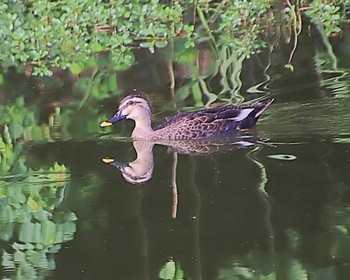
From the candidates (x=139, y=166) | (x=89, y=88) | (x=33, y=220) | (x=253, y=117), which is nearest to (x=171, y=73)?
(x=89, y=88)

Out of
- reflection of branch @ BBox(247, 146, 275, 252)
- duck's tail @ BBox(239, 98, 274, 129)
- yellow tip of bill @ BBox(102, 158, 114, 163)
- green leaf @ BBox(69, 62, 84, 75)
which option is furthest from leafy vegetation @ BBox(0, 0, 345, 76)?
reflection of branch @ BBox(247, 146, 275, 252)

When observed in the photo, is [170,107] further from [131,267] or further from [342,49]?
[131,267]

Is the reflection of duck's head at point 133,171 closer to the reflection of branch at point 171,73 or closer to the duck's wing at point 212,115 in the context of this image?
the duck's wing at point 212,115

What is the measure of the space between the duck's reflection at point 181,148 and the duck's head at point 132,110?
284 mm

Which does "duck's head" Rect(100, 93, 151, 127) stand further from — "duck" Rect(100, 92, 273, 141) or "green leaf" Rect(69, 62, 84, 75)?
"green leaf" Rect(69, 62, 84, 75)

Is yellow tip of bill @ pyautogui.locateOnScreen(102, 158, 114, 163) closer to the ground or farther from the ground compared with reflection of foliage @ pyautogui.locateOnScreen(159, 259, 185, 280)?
farther from the ground

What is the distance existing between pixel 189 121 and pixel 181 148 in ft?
0.93

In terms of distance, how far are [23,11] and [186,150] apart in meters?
5.95

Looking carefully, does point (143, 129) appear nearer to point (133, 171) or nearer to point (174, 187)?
point (133, 171)

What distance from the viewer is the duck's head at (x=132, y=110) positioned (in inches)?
405

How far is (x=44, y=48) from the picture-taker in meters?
13.9

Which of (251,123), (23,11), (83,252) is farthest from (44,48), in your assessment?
(83,252)

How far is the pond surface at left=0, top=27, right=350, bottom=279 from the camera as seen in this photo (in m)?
7.12

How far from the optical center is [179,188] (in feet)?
28.0
